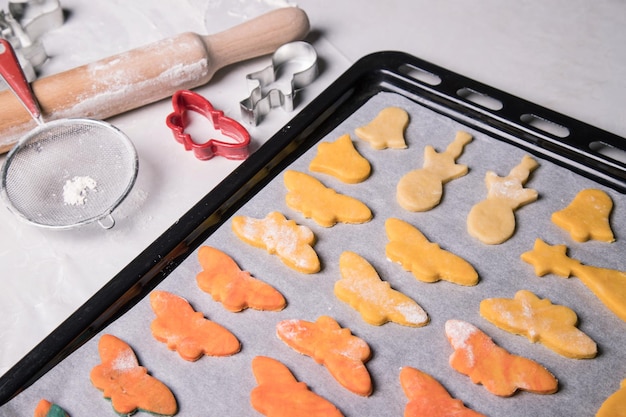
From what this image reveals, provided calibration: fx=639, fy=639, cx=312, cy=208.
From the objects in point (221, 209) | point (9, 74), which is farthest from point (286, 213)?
point (9, 74)

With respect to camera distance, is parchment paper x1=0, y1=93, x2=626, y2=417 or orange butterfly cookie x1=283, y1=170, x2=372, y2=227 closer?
parchment paper x1=0, y1=93, x2=626, y2=417

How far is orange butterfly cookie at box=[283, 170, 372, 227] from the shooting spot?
1162mm

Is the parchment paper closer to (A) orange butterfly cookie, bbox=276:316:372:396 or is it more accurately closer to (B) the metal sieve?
(A) orange butterfly cookie, bbox=276:316:372:396

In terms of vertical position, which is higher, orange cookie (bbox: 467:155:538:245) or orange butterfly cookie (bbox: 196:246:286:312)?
orange cookie (bbox: 467:155:538:245)

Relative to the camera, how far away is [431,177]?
3.95 feet

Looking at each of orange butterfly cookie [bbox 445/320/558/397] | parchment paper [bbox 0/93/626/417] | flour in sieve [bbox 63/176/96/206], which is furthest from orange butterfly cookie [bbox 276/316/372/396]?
flour in sieve [bbox 63/176/96/206]

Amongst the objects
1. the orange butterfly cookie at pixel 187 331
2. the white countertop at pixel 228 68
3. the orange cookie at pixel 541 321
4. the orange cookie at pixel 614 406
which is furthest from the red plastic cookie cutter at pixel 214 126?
the orange cookie at pixel 614 406

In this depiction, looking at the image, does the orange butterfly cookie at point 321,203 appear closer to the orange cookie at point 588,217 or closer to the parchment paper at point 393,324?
the parchment paper at point 393,324

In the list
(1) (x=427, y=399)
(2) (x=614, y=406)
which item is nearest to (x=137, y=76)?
(1) (x=427, y=399)

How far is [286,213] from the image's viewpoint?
3.91 feet

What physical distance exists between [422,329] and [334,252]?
0.68 ft

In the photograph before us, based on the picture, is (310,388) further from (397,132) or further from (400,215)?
(397,132)

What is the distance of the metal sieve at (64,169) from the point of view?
1.22m

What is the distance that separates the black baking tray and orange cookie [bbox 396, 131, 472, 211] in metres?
0.09
